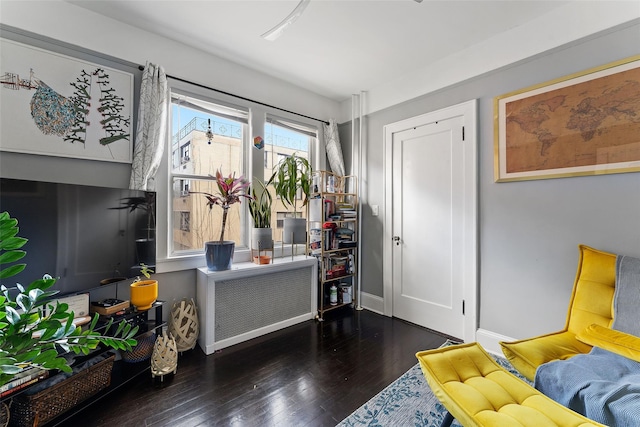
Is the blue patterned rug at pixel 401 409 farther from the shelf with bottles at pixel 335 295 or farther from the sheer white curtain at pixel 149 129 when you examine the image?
the sheer white curtain at pixel 149 129

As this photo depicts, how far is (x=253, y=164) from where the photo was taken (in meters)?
2.73

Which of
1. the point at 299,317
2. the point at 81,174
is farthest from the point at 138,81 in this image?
the point at 299,317

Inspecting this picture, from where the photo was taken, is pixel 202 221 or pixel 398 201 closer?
pixel 202 221

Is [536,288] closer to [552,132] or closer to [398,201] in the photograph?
[552,132]

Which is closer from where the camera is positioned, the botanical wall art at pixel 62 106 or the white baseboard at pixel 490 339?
the botanical wall art at pixel 62 106

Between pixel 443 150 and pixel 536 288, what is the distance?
1367 mm

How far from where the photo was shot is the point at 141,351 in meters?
1.87

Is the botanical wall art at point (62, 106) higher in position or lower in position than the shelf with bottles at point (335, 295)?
higher

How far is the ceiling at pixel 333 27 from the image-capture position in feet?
6.16

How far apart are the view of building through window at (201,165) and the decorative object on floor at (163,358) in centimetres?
77

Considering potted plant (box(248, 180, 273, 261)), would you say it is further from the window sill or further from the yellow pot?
the yellow pot

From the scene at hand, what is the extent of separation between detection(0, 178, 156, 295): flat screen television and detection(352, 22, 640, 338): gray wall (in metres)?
2.76

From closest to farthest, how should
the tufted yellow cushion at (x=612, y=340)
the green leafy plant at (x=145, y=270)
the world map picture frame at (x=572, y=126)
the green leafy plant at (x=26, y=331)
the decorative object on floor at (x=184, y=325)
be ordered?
the green leafy plant at (x=26, y=331), the tufted yellow cushion at (x=612, y=340), the world map picture frame at (x=572, y=126), the green leafy plant at (x=145, y=270), the decorative object on floor at (x=184, y=325)

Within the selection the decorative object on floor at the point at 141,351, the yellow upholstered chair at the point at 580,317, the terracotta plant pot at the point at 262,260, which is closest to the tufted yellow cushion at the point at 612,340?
the yellow upholstered chair at the point at 580,317
